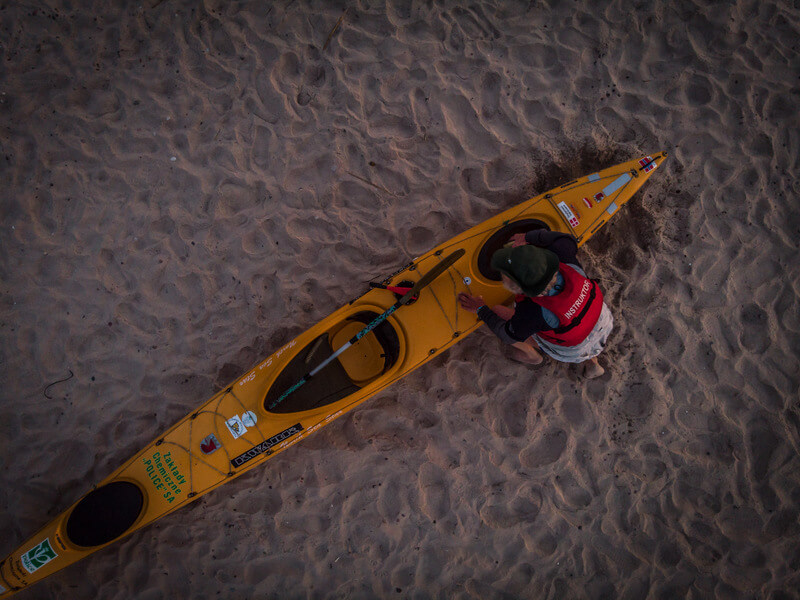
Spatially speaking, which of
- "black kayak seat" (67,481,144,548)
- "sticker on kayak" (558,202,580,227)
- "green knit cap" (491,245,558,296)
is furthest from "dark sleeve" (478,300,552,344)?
"black kayak seat" (67,481,144,548)

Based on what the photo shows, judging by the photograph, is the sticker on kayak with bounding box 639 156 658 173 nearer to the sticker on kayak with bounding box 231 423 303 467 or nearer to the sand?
the sand

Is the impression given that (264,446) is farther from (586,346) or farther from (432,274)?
(586,346)

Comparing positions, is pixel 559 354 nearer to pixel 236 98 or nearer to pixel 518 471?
pixel 518 471

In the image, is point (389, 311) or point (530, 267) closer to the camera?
point (530, 267)

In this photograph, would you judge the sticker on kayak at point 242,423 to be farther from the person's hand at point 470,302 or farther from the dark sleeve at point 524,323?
the dark sleeve at point 524,323

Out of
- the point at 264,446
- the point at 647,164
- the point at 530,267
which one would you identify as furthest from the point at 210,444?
the point at 647,164

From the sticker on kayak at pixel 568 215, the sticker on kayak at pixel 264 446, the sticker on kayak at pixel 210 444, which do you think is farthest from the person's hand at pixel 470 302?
the sticker on kayak at pixel 210 444

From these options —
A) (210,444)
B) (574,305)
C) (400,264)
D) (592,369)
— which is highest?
(400,264)
